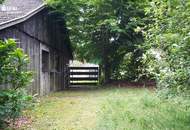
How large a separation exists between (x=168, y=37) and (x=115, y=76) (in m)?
15.4

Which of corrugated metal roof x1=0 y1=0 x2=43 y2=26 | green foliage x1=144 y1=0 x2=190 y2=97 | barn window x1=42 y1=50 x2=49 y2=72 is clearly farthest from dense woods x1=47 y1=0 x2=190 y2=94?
corrugated metal roof x1=0 y1=0 x2=43 y2=26

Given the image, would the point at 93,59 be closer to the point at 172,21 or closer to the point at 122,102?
the point at 122,102

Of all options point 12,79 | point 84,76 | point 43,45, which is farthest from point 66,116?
point 84,76

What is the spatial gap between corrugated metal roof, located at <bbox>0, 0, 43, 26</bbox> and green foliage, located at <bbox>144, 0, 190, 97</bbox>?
180 inches

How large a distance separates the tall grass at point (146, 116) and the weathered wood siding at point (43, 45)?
406cm

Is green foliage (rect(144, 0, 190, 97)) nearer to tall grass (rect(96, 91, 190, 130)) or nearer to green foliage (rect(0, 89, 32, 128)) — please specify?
tall grass (rect(96, 91, 190, 130))

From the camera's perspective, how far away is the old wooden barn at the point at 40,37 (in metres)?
11.8

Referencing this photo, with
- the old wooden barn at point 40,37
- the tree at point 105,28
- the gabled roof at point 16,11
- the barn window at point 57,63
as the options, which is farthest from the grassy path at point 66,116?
the barn window at point 57,63

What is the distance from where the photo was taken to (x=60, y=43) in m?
19.5

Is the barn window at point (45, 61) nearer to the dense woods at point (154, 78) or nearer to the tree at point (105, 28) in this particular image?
the tree at point (105, 28)

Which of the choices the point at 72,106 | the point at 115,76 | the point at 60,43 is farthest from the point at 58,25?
the point at 72,106

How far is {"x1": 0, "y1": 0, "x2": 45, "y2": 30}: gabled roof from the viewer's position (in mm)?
10770

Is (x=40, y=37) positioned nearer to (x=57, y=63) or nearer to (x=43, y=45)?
(x=43, y=45)

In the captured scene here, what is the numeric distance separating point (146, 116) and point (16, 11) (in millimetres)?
6403
